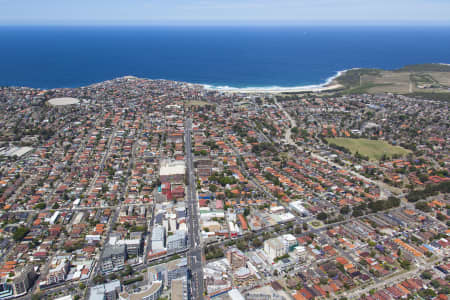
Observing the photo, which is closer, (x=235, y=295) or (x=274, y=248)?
(x=235, y=295)

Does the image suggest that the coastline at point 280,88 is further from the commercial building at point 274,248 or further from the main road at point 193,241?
the commercial building at point 274,248

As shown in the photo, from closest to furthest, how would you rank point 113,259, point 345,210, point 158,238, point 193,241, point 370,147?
point 113,259
point 158,238
point 193,241
point 345,210
point 370,147

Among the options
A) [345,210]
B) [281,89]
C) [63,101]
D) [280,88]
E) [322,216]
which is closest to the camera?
[322,216]

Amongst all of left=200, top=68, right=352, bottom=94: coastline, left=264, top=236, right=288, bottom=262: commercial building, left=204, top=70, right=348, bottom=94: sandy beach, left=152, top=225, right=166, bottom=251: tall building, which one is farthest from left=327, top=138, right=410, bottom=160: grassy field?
left=200, top=68, right=352, bottom=94: coastline

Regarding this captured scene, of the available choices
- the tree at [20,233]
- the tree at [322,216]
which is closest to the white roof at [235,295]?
the tree at [322,216]

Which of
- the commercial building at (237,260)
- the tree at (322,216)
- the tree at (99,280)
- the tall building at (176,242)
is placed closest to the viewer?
the tree at (99,280)

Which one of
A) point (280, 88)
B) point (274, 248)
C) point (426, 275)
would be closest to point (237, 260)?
point (274, 248)

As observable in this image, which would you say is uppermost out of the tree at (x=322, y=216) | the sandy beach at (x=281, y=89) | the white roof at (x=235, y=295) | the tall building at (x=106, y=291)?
the sandy beach at (x=281, y=89)

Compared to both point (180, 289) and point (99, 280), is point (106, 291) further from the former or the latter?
point (180, 289)

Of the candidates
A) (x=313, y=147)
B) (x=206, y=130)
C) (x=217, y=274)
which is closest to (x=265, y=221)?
(x=217, y=274)

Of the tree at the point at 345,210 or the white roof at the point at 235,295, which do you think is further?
the tree at the point at 345,210
